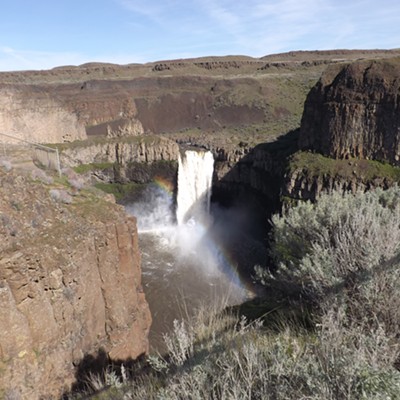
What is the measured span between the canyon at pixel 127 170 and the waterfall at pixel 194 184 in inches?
63.6

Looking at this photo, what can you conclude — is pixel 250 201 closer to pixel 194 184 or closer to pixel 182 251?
pixel 194 184

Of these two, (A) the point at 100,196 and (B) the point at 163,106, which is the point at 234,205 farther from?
(B) the point at 163,106

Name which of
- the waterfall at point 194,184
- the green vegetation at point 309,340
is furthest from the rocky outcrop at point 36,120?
the green vegetation at point 309,340

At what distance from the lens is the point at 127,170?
53531mm

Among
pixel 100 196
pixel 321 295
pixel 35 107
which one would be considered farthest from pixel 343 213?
pixel 35 107

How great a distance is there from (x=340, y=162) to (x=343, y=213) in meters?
26.3

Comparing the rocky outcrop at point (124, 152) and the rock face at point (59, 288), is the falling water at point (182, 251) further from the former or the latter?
the rock face at point (59, 288)

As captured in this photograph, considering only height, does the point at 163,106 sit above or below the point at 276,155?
above

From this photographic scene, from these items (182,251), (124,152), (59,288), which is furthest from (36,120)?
(59,288)

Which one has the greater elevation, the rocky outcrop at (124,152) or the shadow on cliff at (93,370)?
the rocky outcrop at (124,152)

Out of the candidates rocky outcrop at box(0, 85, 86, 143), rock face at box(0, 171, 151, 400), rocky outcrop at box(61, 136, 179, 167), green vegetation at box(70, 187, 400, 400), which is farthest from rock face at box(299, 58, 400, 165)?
rocky outcrop at box(0, 85, 86, 143)

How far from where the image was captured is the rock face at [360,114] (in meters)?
35.0

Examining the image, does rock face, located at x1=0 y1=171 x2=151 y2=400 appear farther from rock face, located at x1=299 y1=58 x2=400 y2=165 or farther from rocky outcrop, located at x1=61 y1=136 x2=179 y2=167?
rocky outcrop, located at x1=61 y1=136 x2=179 y2=167

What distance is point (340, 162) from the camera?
3697cm
